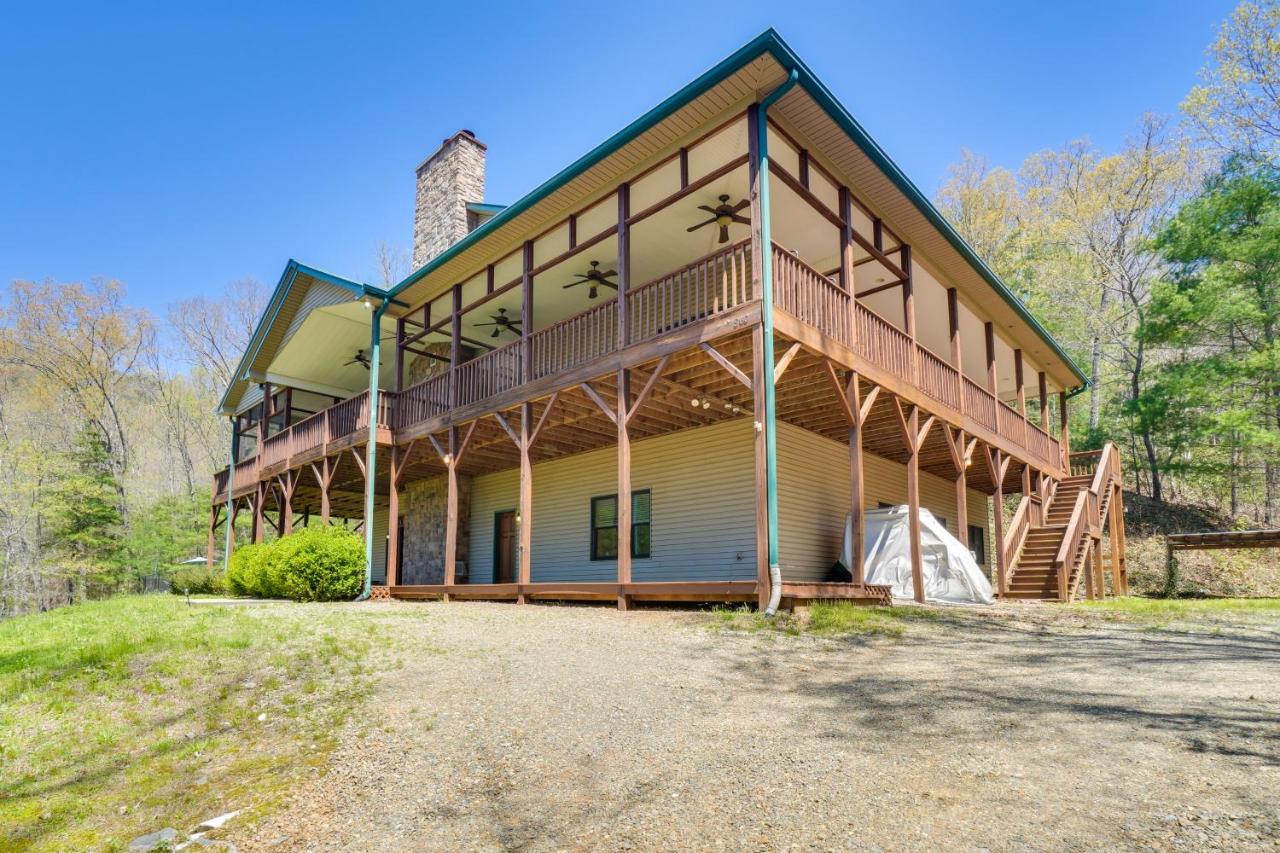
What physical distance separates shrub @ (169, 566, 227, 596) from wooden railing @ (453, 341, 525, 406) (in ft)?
39.0

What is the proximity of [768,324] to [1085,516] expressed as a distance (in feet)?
37.6

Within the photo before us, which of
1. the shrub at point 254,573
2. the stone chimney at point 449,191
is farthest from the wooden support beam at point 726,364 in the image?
the stone chimney at point 449,191

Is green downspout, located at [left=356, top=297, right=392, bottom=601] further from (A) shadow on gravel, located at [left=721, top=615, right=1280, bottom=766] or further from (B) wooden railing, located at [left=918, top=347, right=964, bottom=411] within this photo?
(A) shadow on gravel, located at [left=721, top=615, right=1280, bottom=766]

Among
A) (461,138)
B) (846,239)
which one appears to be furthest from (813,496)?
(461,138)

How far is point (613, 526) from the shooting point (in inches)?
640

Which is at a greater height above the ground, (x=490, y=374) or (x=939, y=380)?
(x=490, y=374)

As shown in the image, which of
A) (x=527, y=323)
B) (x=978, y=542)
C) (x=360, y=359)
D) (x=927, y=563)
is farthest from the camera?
(x=360, y=359)

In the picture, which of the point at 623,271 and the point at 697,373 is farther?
the point at 697,373

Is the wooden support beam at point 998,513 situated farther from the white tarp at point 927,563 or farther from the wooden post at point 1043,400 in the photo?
the wooden post at point 1043,400

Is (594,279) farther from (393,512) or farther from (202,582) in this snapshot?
(202,582)

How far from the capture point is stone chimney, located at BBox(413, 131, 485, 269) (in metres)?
19.7

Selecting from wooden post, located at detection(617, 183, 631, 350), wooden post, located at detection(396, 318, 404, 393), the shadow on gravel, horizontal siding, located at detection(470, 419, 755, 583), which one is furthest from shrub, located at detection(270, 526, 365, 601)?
the shadow on gravel

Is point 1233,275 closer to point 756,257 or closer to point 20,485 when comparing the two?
point 756,257

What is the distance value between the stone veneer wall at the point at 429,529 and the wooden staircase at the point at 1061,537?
41.5 feet
